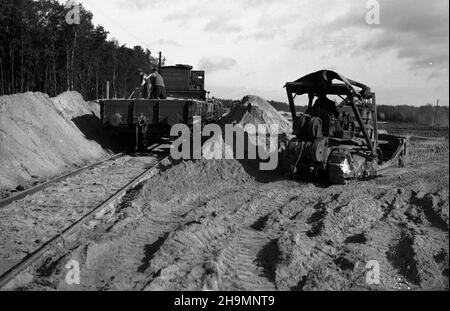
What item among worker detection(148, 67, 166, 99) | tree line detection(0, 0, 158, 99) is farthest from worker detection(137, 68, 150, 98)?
tree line detection(0, 0, 158, 99)

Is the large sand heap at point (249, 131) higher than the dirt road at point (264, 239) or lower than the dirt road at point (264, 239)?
higher

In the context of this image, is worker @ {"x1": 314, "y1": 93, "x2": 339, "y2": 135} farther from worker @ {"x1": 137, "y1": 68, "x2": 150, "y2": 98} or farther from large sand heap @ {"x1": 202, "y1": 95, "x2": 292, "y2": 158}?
worker @ {"x1": 137, "y1": 68, "x2": 150, "y2": 98}

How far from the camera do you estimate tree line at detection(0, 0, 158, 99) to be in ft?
131

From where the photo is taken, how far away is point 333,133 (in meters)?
10.6

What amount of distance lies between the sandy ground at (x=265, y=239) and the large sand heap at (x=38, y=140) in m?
3.44

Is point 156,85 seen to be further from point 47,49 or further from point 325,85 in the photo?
point 47,49

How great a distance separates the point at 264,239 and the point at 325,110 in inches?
203

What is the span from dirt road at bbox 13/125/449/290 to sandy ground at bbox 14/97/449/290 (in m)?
0.02

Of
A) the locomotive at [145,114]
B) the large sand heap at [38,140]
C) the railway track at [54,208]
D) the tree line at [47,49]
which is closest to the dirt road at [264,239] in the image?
the railway track at [54,208]

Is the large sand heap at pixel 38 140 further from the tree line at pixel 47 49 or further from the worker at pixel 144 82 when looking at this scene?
the tree line at pixel 47 49

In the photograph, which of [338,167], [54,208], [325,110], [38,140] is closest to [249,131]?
[325,110]

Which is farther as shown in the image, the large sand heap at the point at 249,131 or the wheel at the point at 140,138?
the wheel at the point at 140,138

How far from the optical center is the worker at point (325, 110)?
1047cm

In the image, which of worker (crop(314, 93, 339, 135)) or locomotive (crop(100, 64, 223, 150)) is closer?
worker (crop(314, 93, 339, 135))
